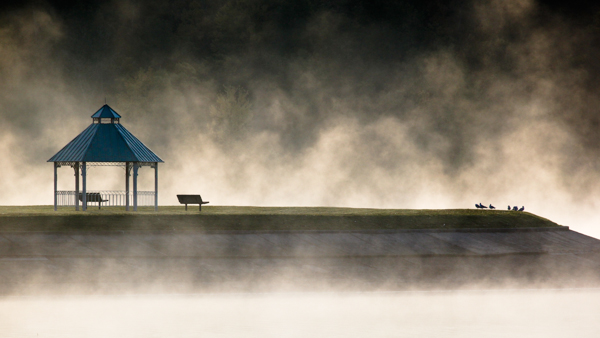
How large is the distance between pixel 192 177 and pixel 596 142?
97.4 feet

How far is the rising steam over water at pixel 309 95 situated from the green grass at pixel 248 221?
21968 mm

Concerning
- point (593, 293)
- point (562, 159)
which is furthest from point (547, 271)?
point (562, 159)

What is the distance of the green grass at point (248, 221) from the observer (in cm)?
2814

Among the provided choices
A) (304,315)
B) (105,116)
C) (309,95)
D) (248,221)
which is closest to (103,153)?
(105,116)

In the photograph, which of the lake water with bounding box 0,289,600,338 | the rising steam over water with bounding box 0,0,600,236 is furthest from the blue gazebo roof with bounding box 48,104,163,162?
the rising steam over water with bounding box 0,0,600,236

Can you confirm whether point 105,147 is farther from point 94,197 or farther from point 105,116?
point 94,197

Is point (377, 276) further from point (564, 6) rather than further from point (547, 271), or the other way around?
point (564, 6)

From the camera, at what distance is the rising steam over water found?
2368 inches

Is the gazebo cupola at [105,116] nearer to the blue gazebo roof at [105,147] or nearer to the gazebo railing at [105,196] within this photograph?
the blue gazebo roof at [105,147]

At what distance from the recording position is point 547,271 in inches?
1088

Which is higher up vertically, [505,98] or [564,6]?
[564,6]

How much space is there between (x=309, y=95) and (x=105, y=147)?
3578cm

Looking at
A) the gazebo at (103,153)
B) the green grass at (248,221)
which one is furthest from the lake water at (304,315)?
the gazebo at (103,153)

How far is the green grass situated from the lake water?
21.7ft
